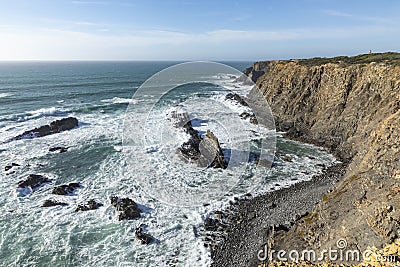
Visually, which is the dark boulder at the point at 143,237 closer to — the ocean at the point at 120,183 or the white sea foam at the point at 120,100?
the ocean at the point at 120,183

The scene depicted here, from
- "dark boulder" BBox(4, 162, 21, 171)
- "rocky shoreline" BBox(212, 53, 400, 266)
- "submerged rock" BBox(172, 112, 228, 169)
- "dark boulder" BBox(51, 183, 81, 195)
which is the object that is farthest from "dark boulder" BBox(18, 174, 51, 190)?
"rocky shoreline" BBox(212, 53, 400, 266)

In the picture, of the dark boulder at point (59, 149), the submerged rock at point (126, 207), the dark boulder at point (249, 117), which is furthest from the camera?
the dark boulder at point (249, 117)

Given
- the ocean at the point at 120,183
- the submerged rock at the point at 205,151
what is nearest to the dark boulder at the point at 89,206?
the ocean at the point at 120,183

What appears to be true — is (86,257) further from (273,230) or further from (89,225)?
(273,230)

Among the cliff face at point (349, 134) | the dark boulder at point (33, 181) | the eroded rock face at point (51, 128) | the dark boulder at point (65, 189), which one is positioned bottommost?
the dark boulder at point (65, 189)

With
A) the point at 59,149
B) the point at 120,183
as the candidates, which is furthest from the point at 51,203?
the point at 59,149

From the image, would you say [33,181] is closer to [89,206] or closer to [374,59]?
[89,206]

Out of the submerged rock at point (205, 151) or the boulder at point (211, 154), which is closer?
the boulder at point (211, 154)
